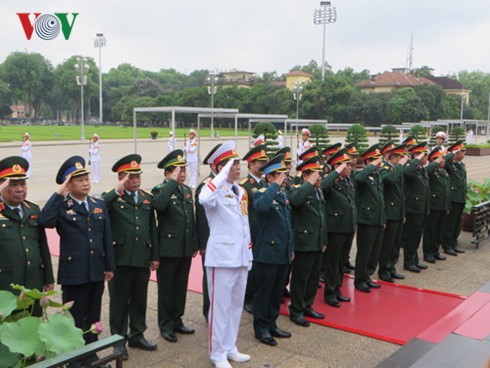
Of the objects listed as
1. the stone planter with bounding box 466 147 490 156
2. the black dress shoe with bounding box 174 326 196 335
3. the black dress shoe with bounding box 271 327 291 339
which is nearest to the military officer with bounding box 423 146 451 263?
the black dress shoe with bounding box 271 327 291 339

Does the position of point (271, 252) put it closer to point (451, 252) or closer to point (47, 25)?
point (451, 252)

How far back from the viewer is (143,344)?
4.52m

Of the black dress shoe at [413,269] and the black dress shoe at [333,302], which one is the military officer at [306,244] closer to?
the black dress shoe at [333,302]

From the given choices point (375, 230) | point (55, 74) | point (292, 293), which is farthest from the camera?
point (55, 74)

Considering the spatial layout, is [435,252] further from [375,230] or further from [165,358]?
[165,358]

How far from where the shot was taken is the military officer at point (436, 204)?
25.3 ft

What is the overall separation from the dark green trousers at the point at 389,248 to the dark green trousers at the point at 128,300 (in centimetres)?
363

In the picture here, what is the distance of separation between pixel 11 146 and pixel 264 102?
35.8 meters

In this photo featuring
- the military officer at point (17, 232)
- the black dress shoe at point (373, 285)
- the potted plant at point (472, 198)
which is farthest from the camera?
the potted plant at point (472, 198)

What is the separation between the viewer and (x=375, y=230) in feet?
20.7

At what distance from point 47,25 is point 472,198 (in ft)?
37.7

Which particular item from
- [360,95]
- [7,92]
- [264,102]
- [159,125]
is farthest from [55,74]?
[360,95]

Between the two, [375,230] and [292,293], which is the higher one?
[375,230]

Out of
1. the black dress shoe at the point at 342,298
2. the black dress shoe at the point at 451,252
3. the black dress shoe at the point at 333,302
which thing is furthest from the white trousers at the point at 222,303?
the black dress shoe at the point at 451,252
